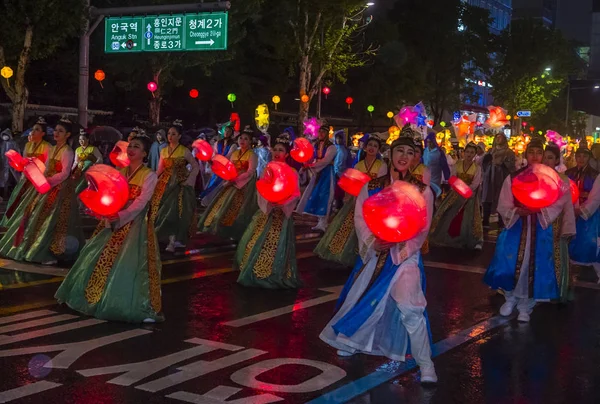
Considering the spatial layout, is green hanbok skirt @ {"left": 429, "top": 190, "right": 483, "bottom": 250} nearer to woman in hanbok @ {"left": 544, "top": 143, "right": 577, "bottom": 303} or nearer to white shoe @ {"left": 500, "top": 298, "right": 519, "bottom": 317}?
woman in hanbok @ {"left": 544, "top": 143, "right": 577, "bottom": 303}

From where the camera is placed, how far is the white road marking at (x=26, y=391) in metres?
4.90

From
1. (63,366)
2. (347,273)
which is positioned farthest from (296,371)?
(347,273)

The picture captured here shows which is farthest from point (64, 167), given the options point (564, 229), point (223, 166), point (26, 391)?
point (564, 229)

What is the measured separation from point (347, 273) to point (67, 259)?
3.35m

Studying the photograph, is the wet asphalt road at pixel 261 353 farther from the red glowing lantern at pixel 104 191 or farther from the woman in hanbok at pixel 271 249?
the red glowing lantern at pixel 104 191

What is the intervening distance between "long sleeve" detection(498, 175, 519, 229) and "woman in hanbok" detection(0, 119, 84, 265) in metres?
4.73

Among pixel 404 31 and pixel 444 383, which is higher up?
pixel 404 31

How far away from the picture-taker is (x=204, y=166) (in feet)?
68.5

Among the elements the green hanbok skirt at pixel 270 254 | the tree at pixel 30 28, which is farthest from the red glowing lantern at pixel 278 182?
the tree at pixel 30 28

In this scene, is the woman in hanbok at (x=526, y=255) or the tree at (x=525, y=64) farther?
the tree at (x=525, y=64)

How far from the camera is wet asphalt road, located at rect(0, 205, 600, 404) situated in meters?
5.31

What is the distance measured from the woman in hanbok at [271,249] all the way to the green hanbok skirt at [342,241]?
1.50m

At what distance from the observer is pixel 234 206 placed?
11.9m

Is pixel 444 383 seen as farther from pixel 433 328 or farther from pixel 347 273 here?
pixel 347 273
